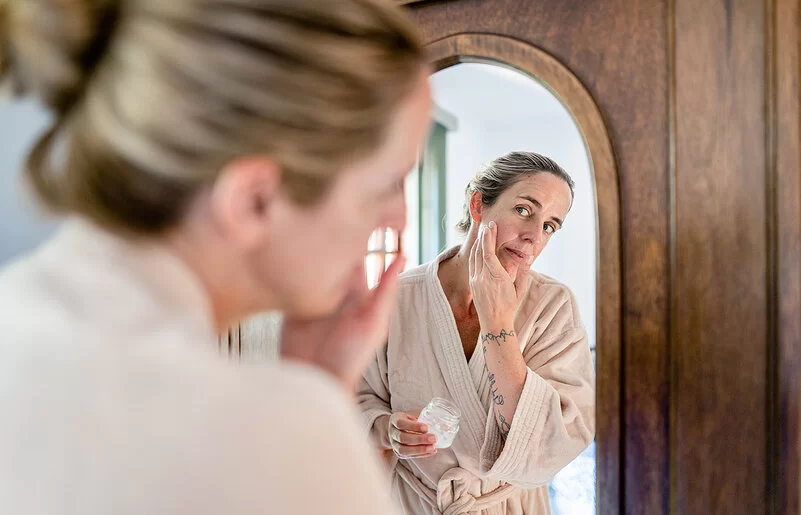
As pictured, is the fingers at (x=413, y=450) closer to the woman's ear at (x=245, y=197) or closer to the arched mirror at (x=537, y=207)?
the arched mirror at (x=537, y=207)

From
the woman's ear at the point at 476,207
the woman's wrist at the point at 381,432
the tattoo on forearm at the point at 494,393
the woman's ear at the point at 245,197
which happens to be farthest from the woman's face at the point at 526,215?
the woman's ear at the point at 245,197

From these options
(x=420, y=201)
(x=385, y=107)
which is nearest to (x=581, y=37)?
(x=420, y=201)

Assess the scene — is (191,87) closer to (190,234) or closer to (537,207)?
(190,234)

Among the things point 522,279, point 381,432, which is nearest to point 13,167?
point 381,432

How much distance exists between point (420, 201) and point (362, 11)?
1.18 ft

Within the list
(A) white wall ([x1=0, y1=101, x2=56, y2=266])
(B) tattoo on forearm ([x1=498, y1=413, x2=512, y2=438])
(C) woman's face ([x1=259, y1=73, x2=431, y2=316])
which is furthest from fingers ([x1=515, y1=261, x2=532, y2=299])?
(A) white wall ([x1=0, y1=101, x2=56, y2=266])

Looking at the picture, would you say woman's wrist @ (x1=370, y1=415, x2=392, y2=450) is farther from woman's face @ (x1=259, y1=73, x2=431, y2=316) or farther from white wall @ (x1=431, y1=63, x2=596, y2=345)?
woman's face @ (x1=259, y1=73, x2=431, y2=316)

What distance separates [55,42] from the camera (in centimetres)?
33

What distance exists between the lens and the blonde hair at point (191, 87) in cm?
31

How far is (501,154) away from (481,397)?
260 mm

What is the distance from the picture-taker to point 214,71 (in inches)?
12.3

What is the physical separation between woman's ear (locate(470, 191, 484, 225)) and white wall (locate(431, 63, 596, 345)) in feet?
0.04

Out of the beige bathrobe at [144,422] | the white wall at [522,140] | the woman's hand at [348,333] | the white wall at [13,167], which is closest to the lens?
the beige bathrobe at [144,422]

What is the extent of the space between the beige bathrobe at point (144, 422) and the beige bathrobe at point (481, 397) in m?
0.38
